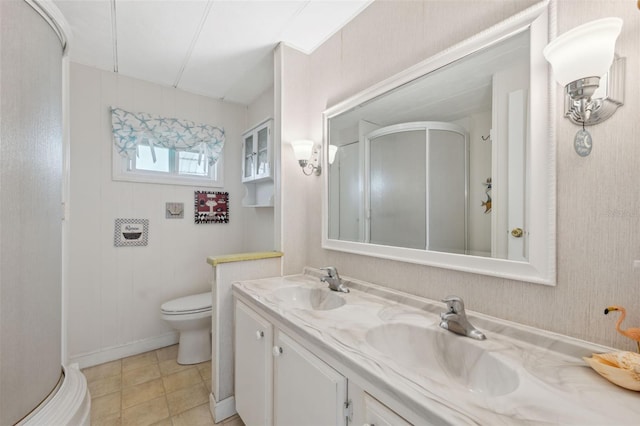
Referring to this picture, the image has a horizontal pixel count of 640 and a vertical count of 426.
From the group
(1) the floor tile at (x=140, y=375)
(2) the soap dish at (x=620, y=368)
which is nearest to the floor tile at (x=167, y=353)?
(1) the floor tile at (x=140, y=375)

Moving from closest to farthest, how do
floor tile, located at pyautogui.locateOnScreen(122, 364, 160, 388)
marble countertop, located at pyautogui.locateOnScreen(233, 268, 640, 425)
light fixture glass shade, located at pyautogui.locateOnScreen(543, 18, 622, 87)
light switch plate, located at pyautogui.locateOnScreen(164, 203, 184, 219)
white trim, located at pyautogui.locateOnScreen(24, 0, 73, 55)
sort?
marble countertop, located at pyautogui.locateOnScreen(233, 268, 640, 425) → light fixture glass shade, located at pyautogui.locateOnScreen(543, 18, 622, 87) → white trim, located at pyautogui.locateOnScreen(24, 0, 73, 55) → floor tile, located at pyautogui.locateOnScreen(122, 364, 160, 388) → light switch plate, located at pyautogui.locateOnScreen(164, 203, 184, 219)

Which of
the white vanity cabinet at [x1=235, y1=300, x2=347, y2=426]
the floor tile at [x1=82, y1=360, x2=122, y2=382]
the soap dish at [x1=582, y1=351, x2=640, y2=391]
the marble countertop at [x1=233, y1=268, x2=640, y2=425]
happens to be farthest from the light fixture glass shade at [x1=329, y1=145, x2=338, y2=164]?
the floor tile at [x1=82, y1=360, x2=122, y2=382]

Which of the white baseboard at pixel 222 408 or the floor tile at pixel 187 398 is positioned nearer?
the white baseboard at pixel 222 408

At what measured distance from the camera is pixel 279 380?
112 cm

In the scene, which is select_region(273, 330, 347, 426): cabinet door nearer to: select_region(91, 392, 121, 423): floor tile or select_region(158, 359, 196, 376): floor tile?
select_region(91, 392, 121, 423): floor tile

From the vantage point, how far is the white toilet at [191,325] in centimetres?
210

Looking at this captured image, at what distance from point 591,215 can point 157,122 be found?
297cm

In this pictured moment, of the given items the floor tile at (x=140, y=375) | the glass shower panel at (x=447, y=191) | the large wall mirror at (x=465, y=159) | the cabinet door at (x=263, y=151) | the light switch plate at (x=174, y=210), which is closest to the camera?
the large wall mirror at (x=465, y=159)

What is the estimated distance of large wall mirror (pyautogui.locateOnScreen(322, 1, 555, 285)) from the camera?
89 centimetres

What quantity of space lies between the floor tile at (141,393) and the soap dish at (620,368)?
2.29m

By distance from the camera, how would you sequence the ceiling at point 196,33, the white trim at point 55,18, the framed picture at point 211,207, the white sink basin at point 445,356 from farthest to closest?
the framed picture at point 211,207, the ceiling at point 196,33, the white trim at point 55,18, the white sink basin at point 445,356

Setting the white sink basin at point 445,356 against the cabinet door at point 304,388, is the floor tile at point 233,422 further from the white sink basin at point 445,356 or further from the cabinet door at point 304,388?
the white sink basin at point 445,356

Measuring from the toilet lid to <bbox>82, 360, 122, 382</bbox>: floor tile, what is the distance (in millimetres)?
556

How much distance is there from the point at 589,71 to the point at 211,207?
2781 millimetres
